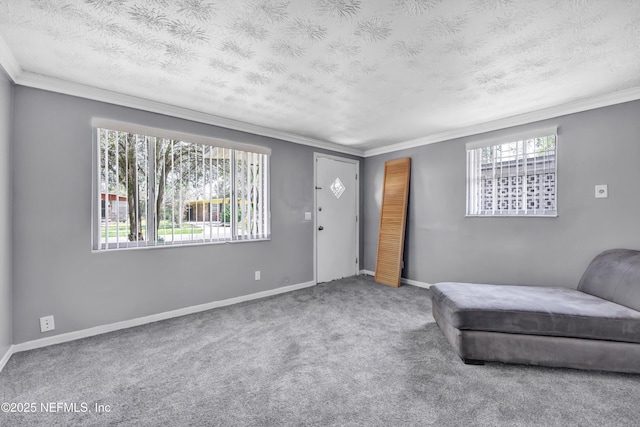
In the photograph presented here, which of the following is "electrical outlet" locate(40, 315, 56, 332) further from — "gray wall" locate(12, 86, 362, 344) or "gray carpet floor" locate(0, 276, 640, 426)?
"gray carpet floor" locate(0, 276, 640, 426)

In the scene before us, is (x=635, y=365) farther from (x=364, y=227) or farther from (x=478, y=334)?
(x=364, y=227)

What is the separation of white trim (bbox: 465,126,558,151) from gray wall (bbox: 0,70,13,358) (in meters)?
4.62

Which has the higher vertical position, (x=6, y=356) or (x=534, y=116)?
(x=534, y=116)

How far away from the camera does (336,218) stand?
466cm

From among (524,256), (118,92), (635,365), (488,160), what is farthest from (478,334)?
(118,92)

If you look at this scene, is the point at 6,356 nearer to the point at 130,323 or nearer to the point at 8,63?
the point at 130,323

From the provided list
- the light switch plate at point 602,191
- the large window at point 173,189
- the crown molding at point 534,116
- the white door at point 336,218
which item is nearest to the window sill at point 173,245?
the large window at point 173,189

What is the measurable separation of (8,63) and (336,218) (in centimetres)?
384

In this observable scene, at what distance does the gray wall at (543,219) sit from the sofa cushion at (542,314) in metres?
0.79

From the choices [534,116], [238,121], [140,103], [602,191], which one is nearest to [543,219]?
[602,191]

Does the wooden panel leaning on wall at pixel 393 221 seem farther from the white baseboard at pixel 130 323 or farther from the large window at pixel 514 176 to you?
the white baseboard at pixel 130 323

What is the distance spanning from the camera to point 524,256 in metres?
3.25

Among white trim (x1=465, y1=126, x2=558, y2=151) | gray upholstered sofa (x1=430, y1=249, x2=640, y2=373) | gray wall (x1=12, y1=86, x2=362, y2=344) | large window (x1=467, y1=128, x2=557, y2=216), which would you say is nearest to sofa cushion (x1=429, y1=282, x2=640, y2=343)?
gray upholstered sofa (x1=430, y1=249, x2=640, y2=373)

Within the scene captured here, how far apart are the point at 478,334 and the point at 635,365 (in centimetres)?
97
